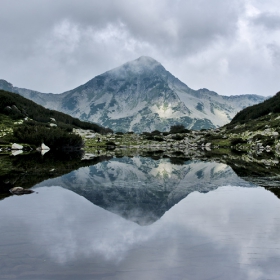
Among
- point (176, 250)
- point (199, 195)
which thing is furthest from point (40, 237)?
point (199, 195)

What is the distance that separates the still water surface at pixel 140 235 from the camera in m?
9.62

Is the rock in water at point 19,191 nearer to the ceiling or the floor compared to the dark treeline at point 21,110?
nearer to the floor

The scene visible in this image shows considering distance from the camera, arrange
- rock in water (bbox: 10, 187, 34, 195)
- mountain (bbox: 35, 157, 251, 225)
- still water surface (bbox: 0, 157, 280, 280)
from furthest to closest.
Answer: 1. rock in water (bbox: 10, 187, 34, 195)
2. mountain (bbox: 35, 157, 251, 225)
3. still water surface (bbox: 0, 157, 280, 280)

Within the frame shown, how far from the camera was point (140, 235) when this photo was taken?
13148 millimetres

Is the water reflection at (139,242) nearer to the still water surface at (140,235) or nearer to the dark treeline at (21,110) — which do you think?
the still water surface at (140,235)

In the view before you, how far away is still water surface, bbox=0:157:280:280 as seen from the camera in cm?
962

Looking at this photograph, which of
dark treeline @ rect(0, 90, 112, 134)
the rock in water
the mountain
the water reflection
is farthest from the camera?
dark treeline @ rect(0, 90, 112, 134)

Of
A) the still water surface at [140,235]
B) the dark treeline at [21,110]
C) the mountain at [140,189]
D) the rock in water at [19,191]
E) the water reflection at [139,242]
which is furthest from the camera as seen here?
the dark treeline at [21,110]

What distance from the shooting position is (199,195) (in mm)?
22719

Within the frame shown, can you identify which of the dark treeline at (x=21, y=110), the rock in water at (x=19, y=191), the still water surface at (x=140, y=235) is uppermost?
the dark treeline at (x=21, y=110)

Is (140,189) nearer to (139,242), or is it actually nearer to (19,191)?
(19,191)

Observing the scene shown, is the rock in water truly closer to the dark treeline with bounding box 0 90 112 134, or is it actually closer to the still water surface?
the still water surface

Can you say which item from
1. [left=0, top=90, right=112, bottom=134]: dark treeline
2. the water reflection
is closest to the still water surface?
the water reflection

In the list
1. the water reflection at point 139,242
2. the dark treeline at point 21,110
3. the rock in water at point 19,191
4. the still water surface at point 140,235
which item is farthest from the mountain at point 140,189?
the dark treeline at point 21,110
